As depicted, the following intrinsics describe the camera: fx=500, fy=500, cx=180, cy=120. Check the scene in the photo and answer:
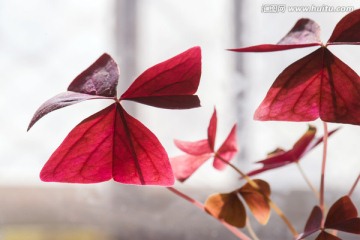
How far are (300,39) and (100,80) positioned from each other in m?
0.18

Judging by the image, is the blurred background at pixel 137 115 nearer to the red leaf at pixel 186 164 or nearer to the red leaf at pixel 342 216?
the red leaf at pixel 186 164

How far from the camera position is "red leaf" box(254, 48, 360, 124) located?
427 mm

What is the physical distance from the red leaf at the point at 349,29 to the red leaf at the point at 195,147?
192mm

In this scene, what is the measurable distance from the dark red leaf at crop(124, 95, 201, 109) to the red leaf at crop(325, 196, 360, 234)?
0.51 ft

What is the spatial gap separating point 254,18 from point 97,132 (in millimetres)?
702

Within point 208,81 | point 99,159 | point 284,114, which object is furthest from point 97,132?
point 208,81

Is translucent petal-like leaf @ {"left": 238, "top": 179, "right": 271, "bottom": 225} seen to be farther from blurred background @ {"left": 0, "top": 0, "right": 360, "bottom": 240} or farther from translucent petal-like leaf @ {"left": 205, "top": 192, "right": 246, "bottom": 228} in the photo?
blurred background @ {"left": 0, "top": 0, "right": 360, "bottom": 240}

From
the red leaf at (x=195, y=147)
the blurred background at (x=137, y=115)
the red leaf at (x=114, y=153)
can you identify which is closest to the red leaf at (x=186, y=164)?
the red leaf at (x=195, y=147)

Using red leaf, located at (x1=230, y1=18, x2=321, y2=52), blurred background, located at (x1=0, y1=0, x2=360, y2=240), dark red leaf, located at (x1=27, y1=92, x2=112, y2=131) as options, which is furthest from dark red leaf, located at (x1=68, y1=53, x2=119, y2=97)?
blurred background, located at (x1=0, y1=0, x2=360, y2=240)

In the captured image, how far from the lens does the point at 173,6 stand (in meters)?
1.12

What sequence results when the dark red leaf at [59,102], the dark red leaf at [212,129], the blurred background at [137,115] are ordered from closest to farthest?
the dark red leaf at [59,102]
the dark red leaf at [212,129]
the blurred background at [137,115]

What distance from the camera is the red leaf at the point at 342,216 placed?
1.41 ft

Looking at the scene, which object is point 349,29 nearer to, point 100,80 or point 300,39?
point 300,39

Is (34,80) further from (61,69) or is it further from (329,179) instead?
(329,179)
